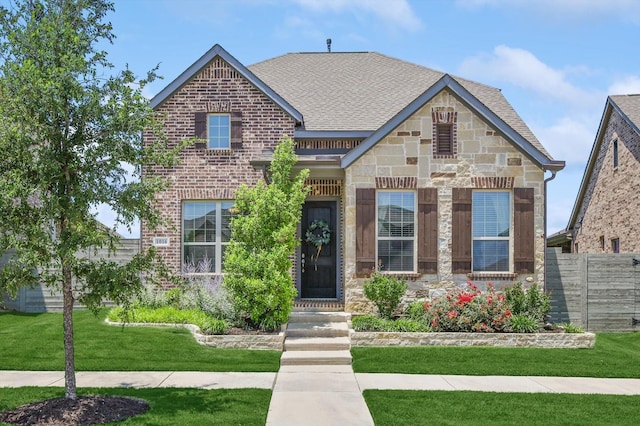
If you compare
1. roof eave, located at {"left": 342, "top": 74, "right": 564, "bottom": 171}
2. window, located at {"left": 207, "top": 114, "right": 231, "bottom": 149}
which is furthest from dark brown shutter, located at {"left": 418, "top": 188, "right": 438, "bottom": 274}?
window, located at {"left": 207, "top": 114, "right": 231, "bottom": 149}

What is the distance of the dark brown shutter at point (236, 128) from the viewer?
15.3m

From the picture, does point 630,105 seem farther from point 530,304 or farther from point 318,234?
point 318,234

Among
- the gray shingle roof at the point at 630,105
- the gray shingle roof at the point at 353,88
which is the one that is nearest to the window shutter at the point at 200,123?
the gray shingle roof at the point at 353,88

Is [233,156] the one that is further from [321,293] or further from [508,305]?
[508,305]

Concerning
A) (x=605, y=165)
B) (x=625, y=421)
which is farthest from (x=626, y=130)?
(x=625, y=421)

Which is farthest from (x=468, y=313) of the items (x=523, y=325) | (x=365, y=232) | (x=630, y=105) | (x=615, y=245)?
(x=630, y=105)

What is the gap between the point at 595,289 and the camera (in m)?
15.5

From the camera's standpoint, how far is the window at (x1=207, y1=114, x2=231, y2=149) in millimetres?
15438

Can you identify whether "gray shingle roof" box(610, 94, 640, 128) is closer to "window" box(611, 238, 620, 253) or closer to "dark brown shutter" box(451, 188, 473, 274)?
"window" box(611, 238, 620, 253)

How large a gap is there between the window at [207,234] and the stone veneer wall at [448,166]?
3172 millimetres

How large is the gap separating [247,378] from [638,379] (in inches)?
236

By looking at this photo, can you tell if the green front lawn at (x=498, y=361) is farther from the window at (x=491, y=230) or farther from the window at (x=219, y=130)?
the window at (x=219, y=130)

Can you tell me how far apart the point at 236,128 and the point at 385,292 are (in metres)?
5.38

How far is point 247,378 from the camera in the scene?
9492mm
